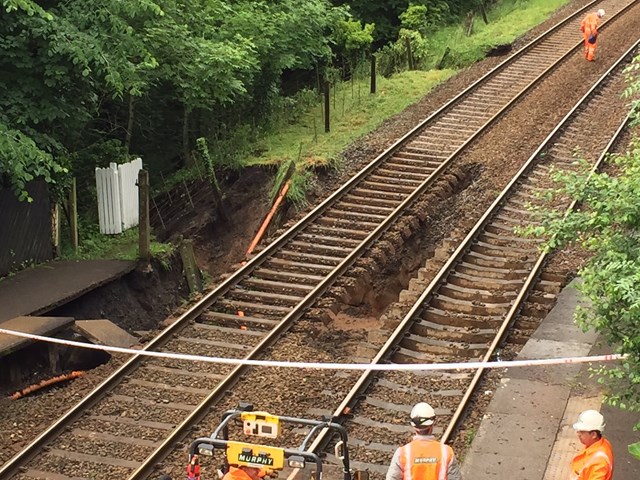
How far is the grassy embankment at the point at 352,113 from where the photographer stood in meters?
16.6

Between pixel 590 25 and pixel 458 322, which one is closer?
pixel 458 322

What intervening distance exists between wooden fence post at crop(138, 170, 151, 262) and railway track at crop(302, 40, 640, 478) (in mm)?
5048

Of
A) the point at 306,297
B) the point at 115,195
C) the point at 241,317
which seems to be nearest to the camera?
the point at 241,317

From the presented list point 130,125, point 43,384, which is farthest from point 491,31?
point 43,384

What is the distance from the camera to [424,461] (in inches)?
229

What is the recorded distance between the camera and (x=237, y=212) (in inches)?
694

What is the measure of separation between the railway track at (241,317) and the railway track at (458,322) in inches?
61.3

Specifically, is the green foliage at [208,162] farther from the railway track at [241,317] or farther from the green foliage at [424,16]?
the green foliage at [424,16]

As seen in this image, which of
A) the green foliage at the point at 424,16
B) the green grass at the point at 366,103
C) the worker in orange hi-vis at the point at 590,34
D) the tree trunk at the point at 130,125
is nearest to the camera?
the tree trunk at the point at 130,125

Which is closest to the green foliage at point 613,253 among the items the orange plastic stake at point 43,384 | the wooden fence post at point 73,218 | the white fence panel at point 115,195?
the orange plastic stake at point 43,384

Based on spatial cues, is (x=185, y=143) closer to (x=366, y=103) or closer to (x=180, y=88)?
(x=180, y=88)

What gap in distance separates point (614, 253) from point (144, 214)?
30.7 ft

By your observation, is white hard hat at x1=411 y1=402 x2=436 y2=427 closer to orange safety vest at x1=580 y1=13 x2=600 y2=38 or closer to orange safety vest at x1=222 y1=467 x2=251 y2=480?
orange safety vest at x1=222 y1=467 x2=251 y2=480

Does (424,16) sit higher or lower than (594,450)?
higher
